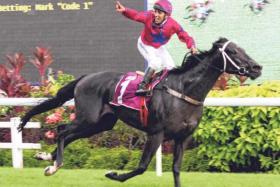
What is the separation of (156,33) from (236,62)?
3.26 feet

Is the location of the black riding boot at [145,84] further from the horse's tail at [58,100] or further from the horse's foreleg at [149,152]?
the horse's tail at [58,100]

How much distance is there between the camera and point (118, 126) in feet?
33.4

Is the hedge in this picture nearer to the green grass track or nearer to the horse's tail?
the green grass track

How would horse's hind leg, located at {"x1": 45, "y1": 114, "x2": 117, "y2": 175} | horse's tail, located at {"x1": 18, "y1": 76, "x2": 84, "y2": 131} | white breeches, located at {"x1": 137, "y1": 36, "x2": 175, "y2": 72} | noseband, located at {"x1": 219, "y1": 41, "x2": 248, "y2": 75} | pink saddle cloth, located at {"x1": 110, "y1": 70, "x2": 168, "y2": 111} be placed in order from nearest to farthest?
noseband, located at {"x1": 219, "y1": 41, "x2": 248, "y2": 75} → pink saddle cloth, located at {"x1": 110, "y1": 70, "x2": 168, "y2": 111} → white breeches, located at {"x1": 137, "y1": 36, "x2": 175, "y2": 72} → horse's hind leg, located at {"x1": 45, "y1": 114, "x2": 117, "y2": 175} → horse's tail, located at {"x1": 18, "y1": 76, "x2": 84, "y2": 131}

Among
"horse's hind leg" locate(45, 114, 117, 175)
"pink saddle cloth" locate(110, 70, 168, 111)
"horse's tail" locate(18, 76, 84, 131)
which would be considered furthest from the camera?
"horse's tail" locate(18, 76, 84, 131)

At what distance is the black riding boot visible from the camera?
7.93 m

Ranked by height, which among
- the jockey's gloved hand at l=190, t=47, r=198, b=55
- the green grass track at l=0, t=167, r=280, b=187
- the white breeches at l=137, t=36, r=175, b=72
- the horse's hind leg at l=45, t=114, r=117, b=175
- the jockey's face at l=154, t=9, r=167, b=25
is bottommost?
the green grass track at l=0, t=167, r=280, b=187

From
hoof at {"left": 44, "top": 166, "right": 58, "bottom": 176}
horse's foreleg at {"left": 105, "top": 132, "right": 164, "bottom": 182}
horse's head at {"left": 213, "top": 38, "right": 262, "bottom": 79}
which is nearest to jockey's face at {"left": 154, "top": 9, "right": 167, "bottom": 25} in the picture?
horse's head at {"left": 213, "top": 38, "right": 262, "bottom": 79}

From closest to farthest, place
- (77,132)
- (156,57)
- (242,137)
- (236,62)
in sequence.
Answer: (236,62) < (156,57) < (77,132) < (242,137)

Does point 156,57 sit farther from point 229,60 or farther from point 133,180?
point 133,180

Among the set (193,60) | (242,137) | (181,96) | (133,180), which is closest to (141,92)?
(181,96)

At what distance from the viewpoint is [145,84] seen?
7961 mm

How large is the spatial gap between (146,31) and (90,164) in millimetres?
2493

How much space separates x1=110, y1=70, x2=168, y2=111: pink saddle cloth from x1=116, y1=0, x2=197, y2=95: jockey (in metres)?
0.09
